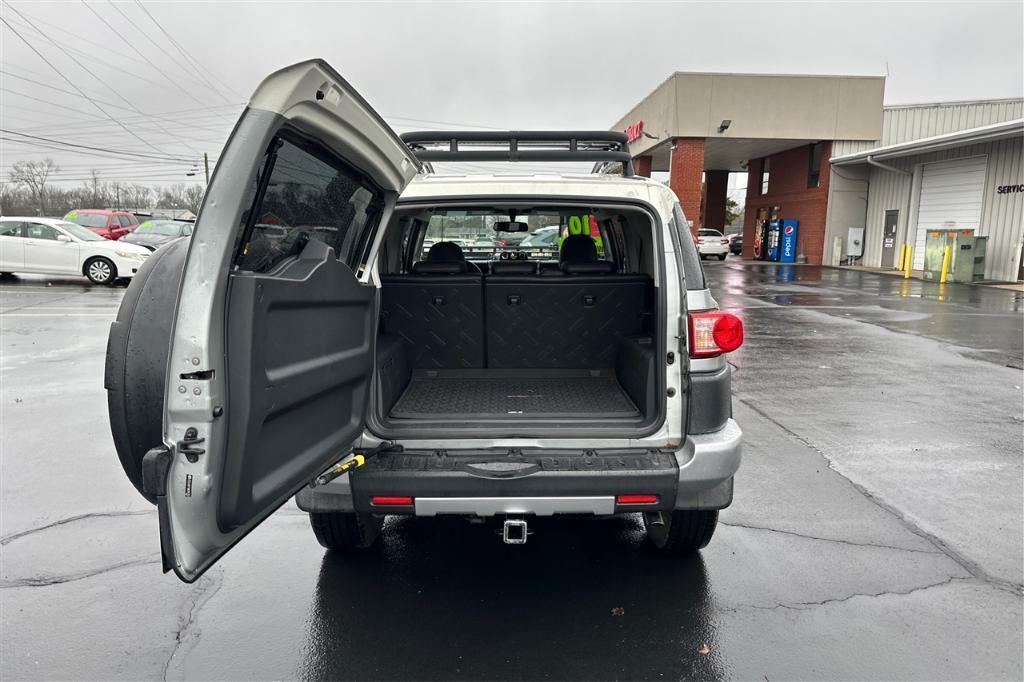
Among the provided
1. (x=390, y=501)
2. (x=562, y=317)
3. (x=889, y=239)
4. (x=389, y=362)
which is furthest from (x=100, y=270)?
(x=889, y=239)

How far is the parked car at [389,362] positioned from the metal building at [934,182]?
2034 cm

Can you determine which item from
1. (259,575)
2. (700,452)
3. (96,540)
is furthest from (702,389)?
(96,540)

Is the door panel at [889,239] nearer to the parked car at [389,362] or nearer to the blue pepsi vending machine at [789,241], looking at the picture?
the blue pepsi vending machine at [789,241]

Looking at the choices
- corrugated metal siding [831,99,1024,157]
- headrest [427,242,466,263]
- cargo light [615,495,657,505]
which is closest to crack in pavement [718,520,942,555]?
cargo light [615,495,657,505]

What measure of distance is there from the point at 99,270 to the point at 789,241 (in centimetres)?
2742

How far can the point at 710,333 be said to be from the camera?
3008mm

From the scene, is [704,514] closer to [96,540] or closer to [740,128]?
[96,540]

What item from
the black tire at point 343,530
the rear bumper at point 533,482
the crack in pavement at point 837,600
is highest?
the rear bumper at point 533,482

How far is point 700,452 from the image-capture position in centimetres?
289

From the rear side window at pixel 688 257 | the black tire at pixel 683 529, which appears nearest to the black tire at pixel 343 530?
the black tire at pixel 683 529

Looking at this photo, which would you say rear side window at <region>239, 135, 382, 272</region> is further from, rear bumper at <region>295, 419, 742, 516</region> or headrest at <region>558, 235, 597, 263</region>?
headrest at <region>558, 235, 597, 263</region>

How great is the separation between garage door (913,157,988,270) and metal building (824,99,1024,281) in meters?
0.03

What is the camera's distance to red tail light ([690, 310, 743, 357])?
9.83 feet

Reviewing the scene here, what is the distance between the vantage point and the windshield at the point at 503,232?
5.30 m
